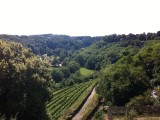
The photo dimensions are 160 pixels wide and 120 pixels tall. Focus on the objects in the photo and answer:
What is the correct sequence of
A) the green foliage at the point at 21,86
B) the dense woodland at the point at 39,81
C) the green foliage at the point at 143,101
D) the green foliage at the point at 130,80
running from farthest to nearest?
the green foliage at the point at 130,80
the green foliage at the point at 143,101
the dense woodland at the point at 39,81
the green foliage at the point at 21,86

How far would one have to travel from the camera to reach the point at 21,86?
27094mm

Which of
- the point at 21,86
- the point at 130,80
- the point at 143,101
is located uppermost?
the point at 21,86

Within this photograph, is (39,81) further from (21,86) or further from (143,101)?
(143,101)

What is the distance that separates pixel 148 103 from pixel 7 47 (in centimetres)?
1814

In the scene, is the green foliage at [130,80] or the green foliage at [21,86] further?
the green foliage at [130,80]

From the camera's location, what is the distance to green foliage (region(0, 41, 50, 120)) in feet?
87.1

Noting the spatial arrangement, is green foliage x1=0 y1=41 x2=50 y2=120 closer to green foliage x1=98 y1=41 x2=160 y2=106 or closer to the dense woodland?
the dense woodland

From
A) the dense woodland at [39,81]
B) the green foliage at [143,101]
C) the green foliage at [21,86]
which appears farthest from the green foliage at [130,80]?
the green foliage at [21,86]

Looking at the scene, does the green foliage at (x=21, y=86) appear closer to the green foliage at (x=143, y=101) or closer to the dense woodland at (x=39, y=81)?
the dense woodland at (x=39, y=81)

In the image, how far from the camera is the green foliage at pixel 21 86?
87.1 ft

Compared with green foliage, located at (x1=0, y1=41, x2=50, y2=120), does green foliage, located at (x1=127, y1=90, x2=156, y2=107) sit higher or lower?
lower

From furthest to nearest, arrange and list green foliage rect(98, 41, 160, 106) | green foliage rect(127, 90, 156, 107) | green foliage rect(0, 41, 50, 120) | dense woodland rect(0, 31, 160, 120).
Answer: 1. green foliage rect(98, 41, 160, 106)
2. green foliage rect(127, 90, 156, 107)
3. dense woodland rect(0, 31, 160, 120)
4. green foliage rect(0, 41, 50, 120)

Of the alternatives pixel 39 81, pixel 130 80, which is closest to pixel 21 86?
pixel 39 81

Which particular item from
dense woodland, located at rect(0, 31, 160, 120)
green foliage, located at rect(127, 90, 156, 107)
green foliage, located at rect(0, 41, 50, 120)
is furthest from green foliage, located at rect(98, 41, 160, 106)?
green foliage, located at rect(0, 41, 50, 120)
